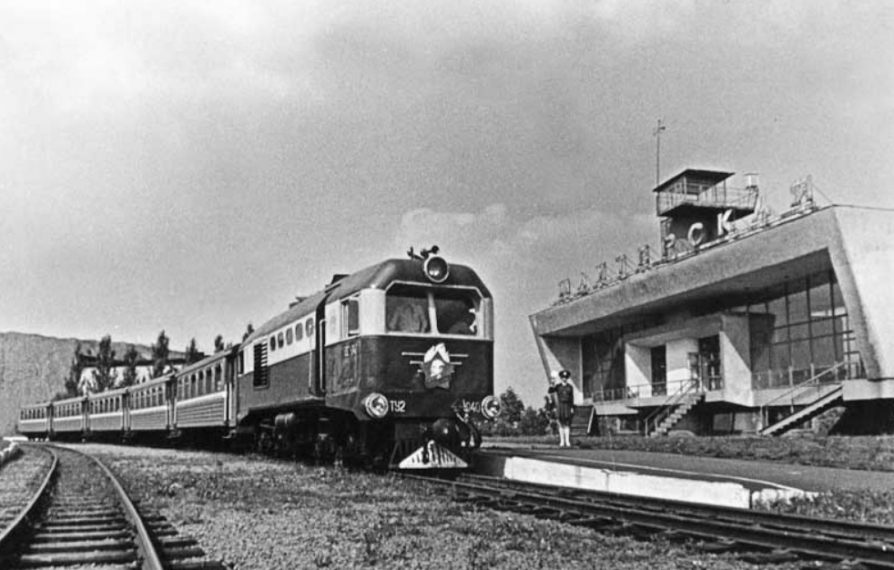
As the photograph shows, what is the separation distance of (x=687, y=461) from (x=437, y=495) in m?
6.52

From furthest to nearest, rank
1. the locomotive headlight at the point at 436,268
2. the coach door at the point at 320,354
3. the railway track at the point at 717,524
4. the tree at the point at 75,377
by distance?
the tree at the point at 75,377
the coach door at the point at 320,354
the locomotive headlight at the point at 436,268
the railway track at the point at 717,524

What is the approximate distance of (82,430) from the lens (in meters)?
48.0

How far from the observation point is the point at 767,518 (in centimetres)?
877

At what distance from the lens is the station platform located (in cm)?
1082

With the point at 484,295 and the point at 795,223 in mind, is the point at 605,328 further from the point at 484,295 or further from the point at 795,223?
the point at 484,295

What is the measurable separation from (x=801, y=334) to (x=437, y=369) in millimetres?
19904

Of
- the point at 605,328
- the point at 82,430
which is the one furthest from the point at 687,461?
the point at 82,430

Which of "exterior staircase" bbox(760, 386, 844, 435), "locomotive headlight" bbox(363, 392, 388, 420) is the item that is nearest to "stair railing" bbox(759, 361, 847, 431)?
"exterior staircase" bbox(760, 386, 844, 435)

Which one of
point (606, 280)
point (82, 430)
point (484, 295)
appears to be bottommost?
point (82, 430)

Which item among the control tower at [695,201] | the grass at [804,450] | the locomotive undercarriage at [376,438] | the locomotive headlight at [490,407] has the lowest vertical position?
the grass at [804,450]

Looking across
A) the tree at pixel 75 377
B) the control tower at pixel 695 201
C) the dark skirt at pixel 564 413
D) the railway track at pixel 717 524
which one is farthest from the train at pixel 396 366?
the tree at pixel 75 377

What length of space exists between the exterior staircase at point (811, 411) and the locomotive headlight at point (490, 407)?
16.4 meters

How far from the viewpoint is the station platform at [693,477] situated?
10820 mm

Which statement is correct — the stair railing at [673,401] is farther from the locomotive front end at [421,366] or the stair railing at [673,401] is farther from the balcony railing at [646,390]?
the locomotive front end at [421,366]
